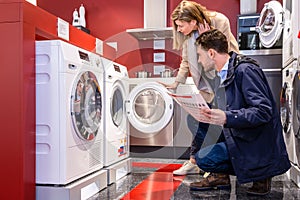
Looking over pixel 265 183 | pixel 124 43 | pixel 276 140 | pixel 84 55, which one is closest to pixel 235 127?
pixel 276 140

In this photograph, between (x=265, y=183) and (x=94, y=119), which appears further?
(x=94, y=119)

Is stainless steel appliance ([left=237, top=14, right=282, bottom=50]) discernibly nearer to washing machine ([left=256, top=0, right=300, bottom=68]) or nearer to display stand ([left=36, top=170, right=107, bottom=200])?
washing machine ([left=256, top=0, right=300, bottom=68])

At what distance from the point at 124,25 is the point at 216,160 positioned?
287 centimetres

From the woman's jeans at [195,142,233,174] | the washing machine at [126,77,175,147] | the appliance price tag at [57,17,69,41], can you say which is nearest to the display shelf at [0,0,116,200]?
the appliance price tag at [57,17,69,41]

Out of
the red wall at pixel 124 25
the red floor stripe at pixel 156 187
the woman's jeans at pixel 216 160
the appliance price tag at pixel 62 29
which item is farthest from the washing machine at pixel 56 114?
the red wall at pixel 124 25

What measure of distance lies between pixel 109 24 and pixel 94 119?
255cm

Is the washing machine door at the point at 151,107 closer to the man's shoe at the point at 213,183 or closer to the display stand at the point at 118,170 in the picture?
the display stand at the point at 118,170

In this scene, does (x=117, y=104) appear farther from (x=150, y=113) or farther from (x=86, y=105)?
(x=150, y=113)

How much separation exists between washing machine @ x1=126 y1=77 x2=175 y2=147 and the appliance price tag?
110 cm

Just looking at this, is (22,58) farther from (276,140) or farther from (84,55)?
(276,140)

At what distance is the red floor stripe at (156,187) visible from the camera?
2.22 meters

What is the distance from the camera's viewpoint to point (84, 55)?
7.43 feet

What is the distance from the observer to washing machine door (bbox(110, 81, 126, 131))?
276 cm

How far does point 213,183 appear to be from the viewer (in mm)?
2348
